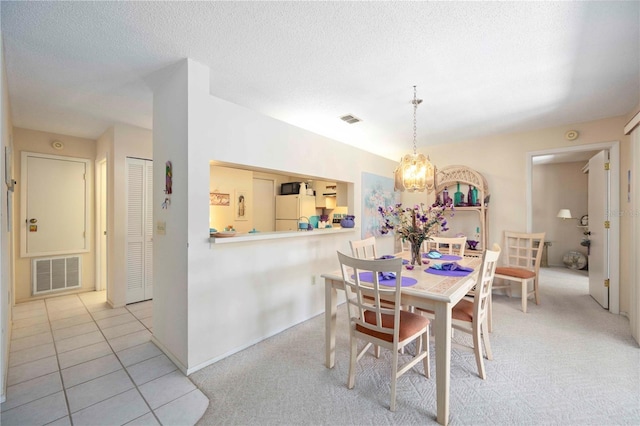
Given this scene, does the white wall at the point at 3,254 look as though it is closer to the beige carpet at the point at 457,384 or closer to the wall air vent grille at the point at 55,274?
the beige carpet at the point at 457,384

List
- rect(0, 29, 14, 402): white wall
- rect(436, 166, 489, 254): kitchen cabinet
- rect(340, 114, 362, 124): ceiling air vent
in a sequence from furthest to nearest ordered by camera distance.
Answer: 1. rect(436, 166, 489, 254): kitchen cabinet
2. rect(340, 114, 362, 124): ceiling air vent
3. rect(0, 29, 14, 402): white wall

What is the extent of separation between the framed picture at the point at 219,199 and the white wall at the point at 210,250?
2237 mm

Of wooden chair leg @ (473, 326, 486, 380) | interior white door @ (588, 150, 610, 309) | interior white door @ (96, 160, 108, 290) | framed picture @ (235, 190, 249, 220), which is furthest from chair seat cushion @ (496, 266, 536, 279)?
interior white door @ (96, 160, 108, 290)

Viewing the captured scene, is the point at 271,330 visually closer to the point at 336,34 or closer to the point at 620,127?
the point at 336,34

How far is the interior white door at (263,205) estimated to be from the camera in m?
5.80

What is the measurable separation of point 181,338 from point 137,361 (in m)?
0.51

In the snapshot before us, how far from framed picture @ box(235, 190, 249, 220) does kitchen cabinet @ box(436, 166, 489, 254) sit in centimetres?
357

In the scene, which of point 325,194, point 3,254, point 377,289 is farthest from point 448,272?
point 325,194

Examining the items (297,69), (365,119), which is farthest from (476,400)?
(365,119)

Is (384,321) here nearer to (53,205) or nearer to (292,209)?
(292,209)

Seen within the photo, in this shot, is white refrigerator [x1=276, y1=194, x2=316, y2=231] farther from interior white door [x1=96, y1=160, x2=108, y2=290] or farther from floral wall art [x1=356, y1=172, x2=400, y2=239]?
interior white door [x1=96, y1=160, x2=108, y2=290]

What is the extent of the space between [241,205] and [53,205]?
108 inches

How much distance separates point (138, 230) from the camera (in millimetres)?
3809

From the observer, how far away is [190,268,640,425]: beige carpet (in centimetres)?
168
